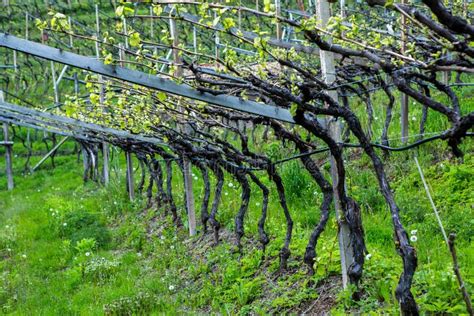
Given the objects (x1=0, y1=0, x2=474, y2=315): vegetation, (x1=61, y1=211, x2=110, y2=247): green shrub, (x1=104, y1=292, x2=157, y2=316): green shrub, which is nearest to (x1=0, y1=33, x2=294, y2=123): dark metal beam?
(x1=0, y1=0, x2=474, y2=315): vegetation

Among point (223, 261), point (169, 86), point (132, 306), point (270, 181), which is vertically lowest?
point (132, 306)

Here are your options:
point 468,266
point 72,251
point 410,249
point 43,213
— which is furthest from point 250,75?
point 43,213

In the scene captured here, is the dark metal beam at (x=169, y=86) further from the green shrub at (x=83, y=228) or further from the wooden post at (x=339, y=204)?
the green shrub at (x=83, y=228)

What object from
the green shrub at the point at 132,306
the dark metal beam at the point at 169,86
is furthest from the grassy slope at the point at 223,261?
the dark metal beam at the point at 169,86

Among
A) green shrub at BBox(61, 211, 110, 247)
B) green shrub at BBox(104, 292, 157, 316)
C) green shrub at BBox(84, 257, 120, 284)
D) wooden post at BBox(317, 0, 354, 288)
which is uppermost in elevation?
wooden post at BBox(317, 0, 354, 288)

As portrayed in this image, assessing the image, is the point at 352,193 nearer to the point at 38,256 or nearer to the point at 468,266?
the point at 468,266

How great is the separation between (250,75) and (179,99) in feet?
6.74

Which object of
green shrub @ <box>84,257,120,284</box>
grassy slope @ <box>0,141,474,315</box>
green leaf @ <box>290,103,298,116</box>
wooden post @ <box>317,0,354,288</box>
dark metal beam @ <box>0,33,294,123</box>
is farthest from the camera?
green shrub @ <box>84,257,120,284</box>

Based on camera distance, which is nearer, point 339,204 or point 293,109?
point 293,109

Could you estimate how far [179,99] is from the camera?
675cm

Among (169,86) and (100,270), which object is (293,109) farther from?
(100,270)

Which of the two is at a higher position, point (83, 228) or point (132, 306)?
point (132, 306)

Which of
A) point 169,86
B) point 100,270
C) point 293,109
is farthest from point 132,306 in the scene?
point 293,109

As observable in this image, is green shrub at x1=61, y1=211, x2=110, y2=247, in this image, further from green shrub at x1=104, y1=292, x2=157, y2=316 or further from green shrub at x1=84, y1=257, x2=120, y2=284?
green shrub at x1=104, y1=292, x2=157, y2=316
